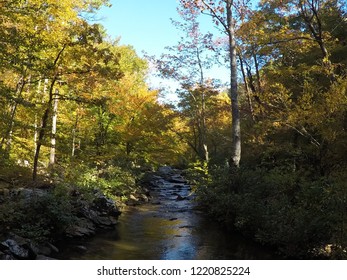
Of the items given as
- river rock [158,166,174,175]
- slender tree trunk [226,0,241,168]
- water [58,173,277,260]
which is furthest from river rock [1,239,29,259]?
river rock [158,166,174,175]

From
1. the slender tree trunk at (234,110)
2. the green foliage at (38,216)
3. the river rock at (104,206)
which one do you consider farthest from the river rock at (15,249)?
the slender tree trunk at (234,110)

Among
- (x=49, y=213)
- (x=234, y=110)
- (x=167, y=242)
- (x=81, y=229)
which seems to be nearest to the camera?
(x=49, y=213)

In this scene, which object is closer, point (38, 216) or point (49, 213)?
point (38, 216)

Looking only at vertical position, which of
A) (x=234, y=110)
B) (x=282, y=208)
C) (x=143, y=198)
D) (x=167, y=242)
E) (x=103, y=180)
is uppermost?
(x=234, y=110)

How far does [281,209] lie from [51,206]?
20.7ft

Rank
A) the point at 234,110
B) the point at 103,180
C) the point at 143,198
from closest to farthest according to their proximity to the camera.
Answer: the point at 234,110 → the point at 103,180 → the point at 143,198

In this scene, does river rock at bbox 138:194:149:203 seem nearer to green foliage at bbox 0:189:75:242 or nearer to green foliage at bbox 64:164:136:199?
green foliage at bbox 64:164:136:199

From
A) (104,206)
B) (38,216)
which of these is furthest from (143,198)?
(38,216)

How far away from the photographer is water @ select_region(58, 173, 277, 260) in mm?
7965

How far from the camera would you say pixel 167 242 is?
30.6 ft

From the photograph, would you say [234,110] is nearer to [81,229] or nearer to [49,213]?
[81,229]

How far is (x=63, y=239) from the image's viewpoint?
29.6 ft

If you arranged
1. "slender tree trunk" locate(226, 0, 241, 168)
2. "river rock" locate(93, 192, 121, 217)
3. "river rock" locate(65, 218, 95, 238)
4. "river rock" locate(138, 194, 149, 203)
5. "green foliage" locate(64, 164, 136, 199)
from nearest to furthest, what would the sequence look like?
"river rock" locate(65, 218, 95, 238) < "river rock" locate(93, 192, 121, 217) < "slender tree trunk" locate(226, 0, 241, 168) < "green foliage" locate(64, 164, 136, 199) < "river rock" locate(138, 194, 149, 203)
